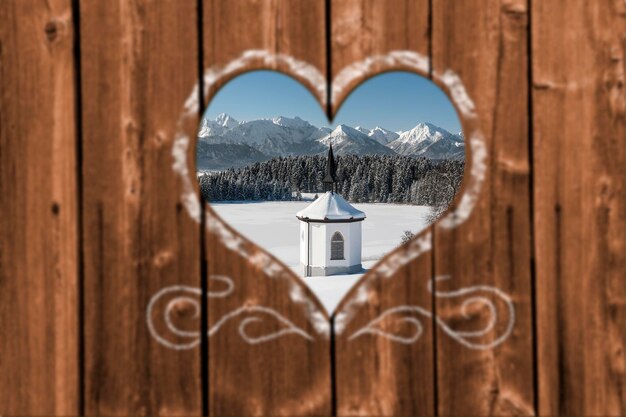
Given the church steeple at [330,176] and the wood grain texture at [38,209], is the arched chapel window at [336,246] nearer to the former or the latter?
the church steeple at [330,176]

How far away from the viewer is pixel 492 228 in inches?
63.4

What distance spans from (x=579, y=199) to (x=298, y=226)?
32.0m

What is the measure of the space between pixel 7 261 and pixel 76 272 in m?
0.23

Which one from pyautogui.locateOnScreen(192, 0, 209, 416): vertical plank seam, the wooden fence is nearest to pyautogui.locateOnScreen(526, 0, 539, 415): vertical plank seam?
the wooden fence

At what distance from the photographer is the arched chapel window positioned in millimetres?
16328

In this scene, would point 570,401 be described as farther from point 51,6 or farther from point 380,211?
point 380,211

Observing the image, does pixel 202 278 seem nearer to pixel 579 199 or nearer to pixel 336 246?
pixel 579 199

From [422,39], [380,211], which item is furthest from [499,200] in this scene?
[380,211]

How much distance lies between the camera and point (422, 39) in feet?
5.30

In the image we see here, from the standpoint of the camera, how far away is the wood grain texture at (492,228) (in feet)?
5.27

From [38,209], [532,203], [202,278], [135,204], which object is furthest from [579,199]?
[38,209]

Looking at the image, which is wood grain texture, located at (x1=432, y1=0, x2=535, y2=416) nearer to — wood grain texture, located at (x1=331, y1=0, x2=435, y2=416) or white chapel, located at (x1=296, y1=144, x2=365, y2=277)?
wood grain texture, located at (x1=331, y1=0, x2=435, y2=416)

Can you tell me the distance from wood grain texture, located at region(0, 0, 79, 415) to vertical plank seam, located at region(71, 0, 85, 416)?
0.04ft

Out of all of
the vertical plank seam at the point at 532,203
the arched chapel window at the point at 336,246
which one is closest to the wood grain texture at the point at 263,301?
the vertical plank seam at the point at 532,203
